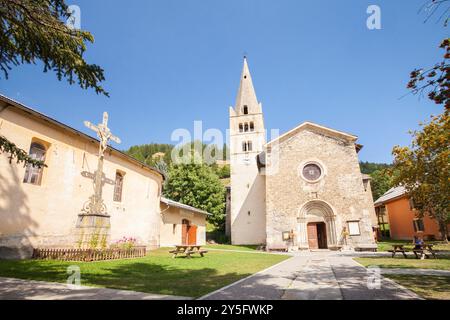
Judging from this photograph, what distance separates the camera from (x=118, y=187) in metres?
16.7

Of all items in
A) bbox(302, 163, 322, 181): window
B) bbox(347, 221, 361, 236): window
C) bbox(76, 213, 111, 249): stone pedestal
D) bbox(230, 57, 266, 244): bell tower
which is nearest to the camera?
bbox(76, 213, 111, 249): stone pedestal

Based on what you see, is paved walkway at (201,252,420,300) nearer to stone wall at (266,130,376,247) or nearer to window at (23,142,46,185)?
window at (23,142,46,185)

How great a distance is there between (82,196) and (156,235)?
7695mm

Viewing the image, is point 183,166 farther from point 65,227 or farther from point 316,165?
point 65,227

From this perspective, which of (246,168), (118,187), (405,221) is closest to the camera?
(118,187)

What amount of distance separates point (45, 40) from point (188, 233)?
21.8 m

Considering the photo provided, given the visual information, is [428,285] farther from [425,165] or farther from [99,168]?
[99,168]

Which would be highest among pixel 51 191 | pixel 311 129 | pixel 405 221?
pixel 311 129

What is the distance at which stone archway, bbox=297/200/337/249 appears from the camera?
21.4 meters

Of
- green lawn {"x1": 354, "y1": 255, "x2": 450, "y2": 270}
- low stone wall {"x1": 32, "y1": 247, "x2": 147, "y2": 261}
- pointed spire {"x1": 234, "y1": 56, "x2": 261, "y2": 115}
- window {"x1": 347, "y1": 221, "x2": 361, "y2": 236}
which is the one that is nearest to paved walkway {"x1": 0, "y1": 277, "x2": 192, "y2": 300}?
low stone wall {"x1": 32, "y1": 247, "x2": 147, "y2": 261}

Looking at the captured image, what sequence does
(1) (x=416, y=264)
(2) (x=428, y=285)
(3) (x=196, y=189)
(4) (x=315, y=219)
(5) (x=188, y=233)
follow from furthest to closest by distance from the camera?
(3) (x=196, y=189) → (5) (x=188, y=233) → (4) (x=315, y=219) → (1) (x=416, y=264) → (2) (x=428, y=285)

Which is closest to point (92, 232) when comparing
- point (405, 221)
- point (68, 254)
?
point (68, 254)

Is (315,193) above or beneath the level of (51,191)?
above
